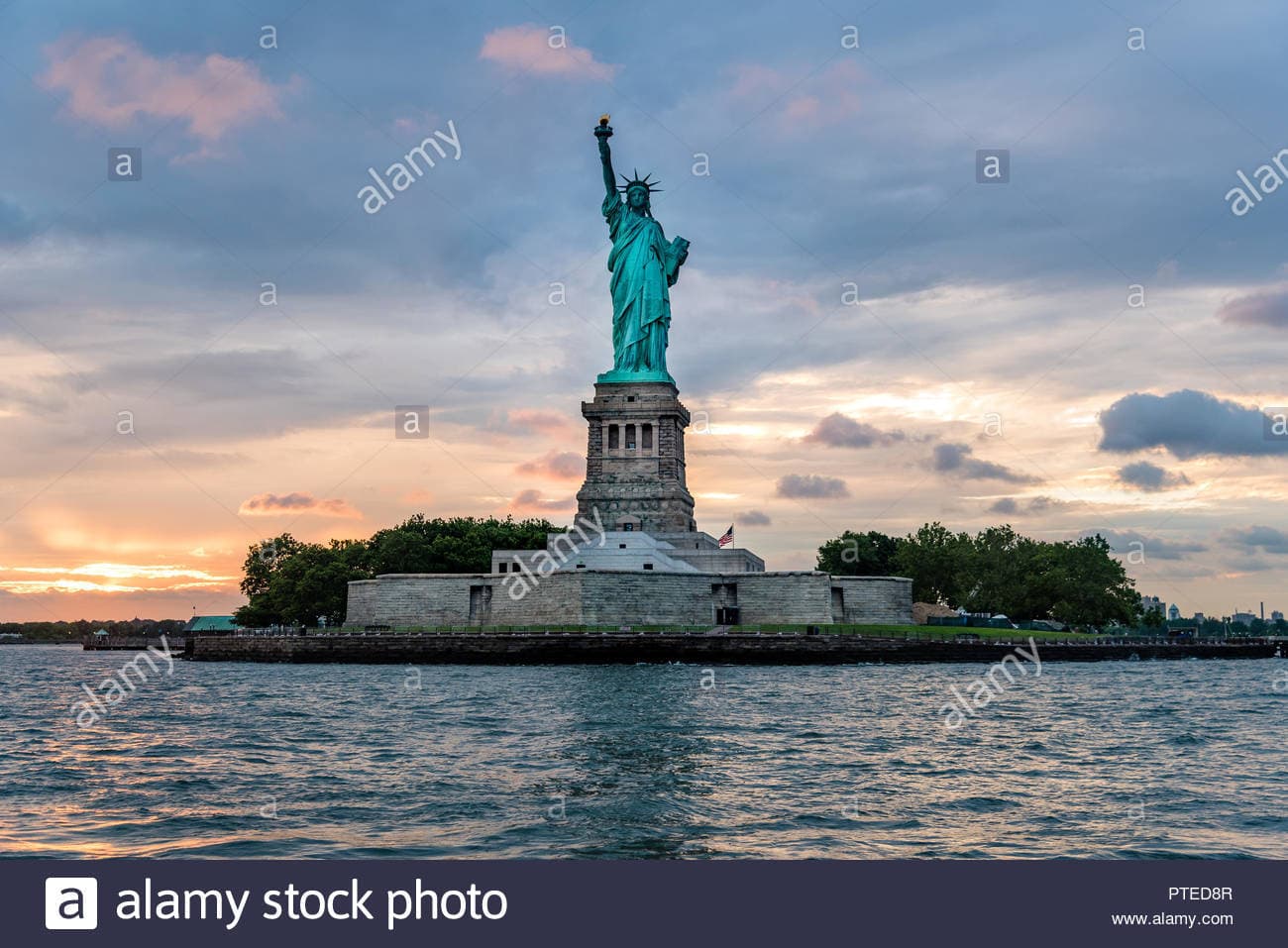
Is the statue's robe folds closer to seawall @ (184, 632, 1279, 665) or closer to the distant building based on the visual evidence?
seawall @ (184, 632, 1279, 665)

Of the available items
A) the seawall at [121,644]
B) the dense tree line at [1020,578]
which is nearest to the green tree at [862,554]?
the dense tree line at [1020,578]

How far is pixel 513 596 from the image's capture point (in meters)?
92.8

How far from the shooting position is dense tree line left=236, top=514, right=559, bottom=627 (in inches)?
4633

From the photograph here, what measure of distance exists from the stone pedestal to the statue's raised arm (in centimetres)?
1779

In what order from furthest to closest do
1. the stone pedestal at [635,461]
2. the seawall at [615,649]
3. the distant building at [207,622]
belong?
1. the distant building at [207,622]
2. the stone pedestal at [635,461]
3. the seawall at [615,649]

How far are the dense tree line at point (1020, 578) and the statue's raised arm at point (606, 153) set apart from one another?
4781 cm

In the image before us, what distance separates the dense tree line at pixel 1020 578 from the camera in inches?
4872

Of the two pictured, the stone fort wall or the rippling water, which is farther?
the stone fort wall

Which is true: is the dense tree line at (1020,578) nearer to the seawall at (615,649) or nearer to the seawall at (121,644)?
the seawall at (615,649)

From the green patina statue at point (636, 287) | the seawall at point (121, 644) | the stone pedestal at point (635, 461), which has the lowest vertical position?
the seawall at point (121, 644)

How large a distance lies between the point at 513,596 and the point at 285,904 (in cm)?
8122

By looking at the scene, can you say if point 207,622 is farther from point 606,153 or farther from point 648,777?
point 648,777

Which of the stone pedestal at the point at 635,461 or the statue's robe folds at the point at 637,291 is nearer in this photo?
the stone pedestal at the point at 635,461

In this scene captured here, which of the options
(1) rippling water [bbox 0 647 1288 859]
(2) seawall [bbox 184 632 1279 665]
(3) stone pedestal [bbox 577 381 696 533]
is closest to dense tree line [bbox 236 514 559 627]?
(3) stone pedestal [bbox 577 381 696 533]
